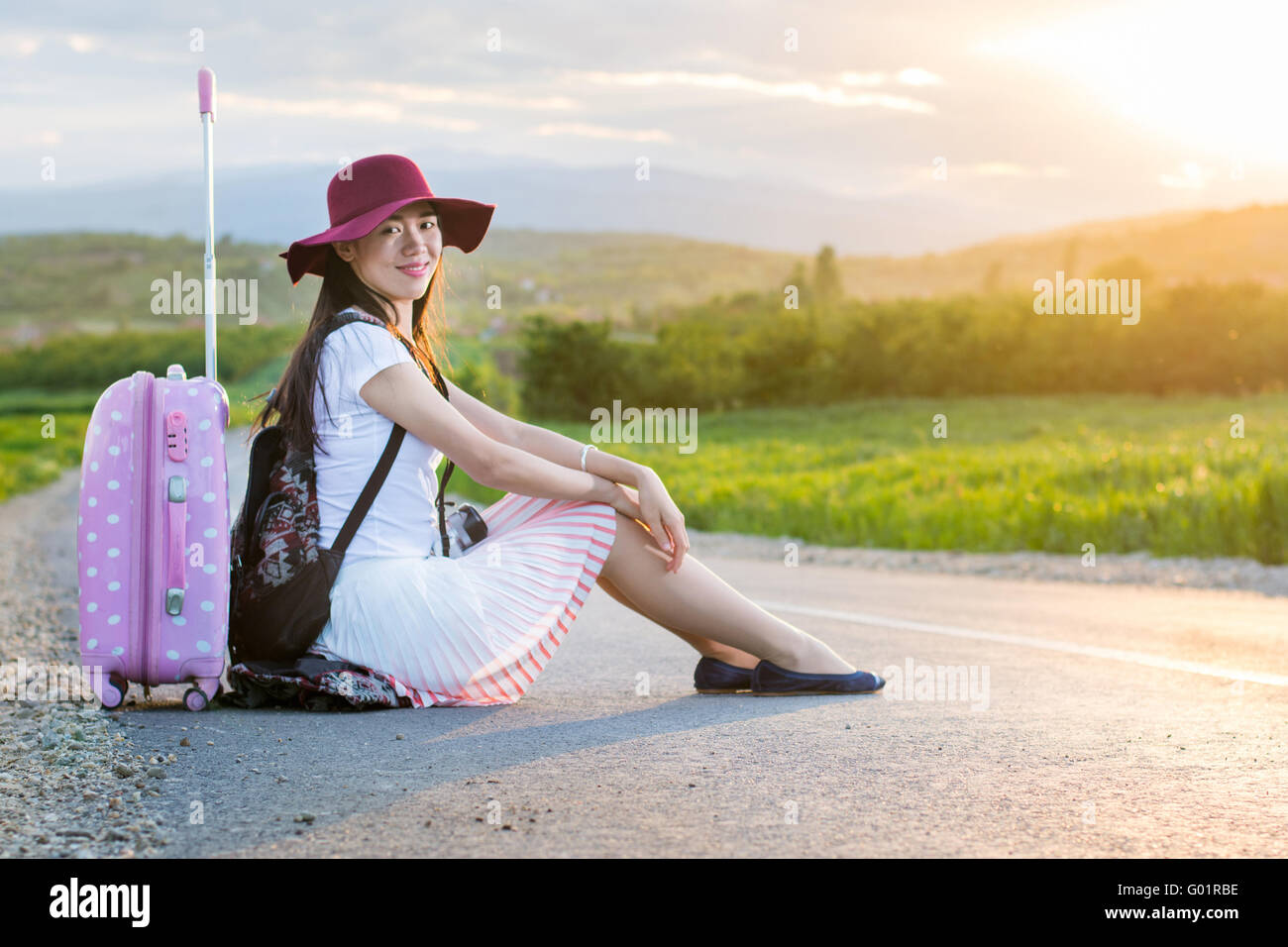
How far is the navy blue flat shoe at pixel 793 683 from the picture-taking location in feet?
16.6

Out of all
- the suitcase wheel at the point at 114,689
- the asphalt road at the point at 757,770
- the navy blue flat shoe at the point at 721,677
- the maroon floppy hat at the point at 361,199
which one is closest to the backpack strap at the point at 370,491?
the asphalt road at the point at 757,770

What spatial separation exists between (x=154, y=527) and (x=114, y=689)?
1.89ft

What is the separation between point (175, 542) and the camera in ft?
14.1

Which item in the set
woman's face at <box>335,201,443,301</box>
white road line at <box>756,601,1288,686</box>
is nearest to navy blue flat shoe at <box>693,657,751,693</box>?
woman's face at <box>335,201,443,301</box>

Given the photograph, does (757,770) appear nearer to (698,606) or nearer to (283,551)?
(698,606)

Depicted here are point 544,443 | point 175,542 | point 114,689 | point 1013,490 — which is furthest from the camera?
point 1013,490

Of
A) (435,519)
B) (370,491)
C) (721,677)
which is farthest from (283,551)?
(721,677)

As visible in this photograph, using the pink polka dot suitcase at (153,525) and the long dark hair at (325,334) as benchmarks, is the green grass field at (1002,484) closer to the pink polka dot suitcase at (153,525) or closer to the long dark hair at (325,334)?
the long dark hair at (325,334)

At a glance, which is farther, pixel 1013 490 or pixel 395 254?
pixel 1013 490

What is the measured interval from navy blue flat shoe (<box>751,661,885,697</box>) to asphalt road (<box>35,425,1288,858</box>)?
0.22 feet
